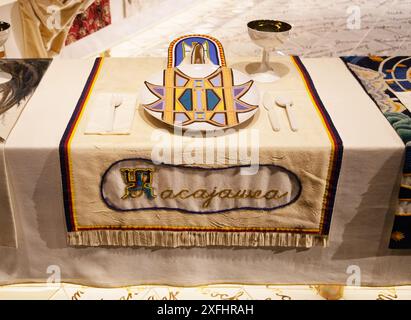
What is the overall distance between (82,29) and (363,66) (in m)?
1.81

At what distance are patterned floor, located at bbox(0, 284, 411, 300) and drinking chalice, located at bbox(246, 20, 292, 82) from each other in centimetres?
60

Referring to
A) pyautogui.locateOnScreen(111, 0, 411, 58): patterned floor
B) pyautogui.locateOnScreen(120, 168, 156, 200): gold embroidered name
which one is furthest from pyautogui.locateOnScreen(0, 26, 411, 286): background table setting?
pyautogui.locateOnScreen(111, 0, 411, 58): patterned floor

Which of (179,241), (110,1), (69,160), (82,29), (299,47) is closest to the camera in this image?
(69,160)

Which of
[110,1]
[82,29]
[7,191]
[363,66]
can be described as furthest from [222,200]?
[110,1]

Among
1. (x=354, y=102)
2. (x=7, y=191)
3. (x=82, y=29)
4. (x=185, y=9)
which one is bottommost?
(x=185, y=9)

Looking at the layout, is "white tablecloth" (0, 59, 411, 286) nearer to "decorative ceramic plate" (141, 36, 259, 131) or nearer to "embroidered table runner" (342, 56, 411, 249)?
"embroidered table runner" (342, 56, 411, 249)

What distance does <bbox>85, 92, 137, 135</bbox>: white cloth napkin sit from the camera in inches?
47.1

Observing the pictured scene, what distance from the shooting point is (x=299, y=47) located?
3.41m

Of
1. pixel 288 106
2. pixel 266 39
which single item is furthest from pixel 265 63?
pixel 288 106

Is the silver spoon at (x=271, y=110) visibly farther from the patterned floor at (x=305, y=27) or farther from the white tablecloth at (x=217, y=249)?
the patterned floor at (x=305, y=27)

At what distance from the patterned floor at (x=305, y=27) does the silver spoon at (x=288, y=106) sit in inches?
79.4

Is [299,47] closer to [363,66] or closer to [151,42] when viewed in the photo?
[151,42]

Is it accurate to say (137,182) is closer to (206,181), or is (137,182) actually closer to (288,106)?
(206,181)

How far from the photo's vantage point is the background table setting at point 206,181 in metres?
1.17
